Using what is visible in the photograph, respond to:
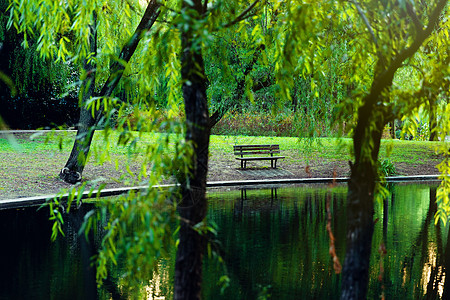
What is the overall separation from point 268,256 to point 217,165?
12.3m

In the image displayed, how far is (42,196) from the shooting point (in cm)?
1551

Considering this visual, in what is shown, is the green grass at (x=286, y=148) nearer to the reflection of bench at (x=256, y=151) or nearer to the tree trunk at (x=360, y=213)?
the reflection of bench at (x=256, y=151)

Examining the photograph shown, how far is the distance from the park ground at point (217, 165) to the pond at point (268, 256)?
215cm

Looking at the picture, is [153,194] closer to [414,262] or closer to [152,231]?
[152,231]

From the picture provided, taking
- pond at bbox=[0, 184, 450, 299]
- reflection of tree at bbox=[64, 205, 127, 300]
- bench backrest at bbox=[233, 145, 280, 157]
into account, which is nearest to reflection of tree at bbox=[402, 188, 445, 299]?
pond at bbox=[0, 184, 450, 299]

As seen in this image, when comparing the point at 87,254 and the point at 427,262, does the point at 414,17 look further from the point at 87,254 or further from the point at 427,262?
the point at 87,254

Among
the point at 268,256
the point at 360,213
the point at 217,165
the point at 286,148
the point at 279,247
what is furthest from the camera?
the point at 286,148

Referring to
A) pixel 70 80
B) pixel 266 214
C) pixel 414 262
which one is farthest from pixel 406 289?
pixel 70 80

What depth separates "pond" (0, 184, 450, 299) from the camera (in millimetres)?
8164

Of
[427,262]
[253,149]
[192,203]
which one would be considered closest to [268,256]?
[427,262]

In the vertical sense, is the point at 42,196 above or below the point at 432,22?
below

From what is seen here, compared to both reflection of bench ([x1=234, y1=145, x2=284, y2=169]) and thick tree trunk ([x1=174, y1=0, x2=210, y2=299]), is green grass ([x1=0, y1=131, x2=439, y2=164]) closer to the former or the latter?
reflection of bench ([x1=234, y1=145, x2=284, y2=169])

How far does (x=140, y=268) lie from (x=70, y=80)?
81.0 feet

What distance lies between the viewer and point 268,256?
10039 mm
